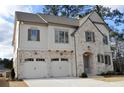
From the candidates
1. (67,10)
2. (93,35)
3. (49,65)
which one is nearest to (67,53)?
(49,65)

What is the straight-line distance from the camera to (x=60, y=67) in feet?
72.0

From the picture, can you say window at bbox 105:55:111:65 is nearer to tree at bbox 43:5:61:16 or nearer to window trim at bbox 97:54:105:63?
window trim at bbox 97:54:105:63

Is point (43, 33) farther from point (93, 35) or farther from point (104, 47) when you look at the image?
point (104, 47)

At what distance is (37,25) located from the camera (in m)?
21.5

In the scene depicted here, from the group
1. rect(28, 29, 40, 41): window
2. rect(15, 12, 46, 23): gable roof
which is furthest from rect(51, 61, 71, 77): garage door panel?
rect(15, 12, 46, 23): gable roof

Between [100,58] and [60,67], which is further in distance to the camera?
[100,58]

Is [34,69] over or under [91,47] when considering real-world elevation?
under

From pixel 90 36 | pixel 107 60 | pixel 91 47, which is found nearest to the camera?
pixel 91 47

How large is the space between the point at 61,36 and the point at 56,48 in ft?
5.33

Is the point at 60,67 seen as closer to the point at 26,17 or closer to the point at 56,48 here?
the point at 56,48

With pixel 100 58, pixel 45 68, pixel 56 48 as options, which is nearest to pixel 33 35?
pixel 56 48

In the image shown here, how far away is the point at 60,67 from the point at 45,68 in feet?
5.98

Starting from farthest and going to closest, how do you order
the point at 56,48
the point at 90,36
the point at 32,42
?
the point at 90,36 < the point at 56,48 < the point at 32,42

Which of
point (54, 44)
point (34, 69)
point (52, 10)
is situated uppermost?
point (52, 10)
